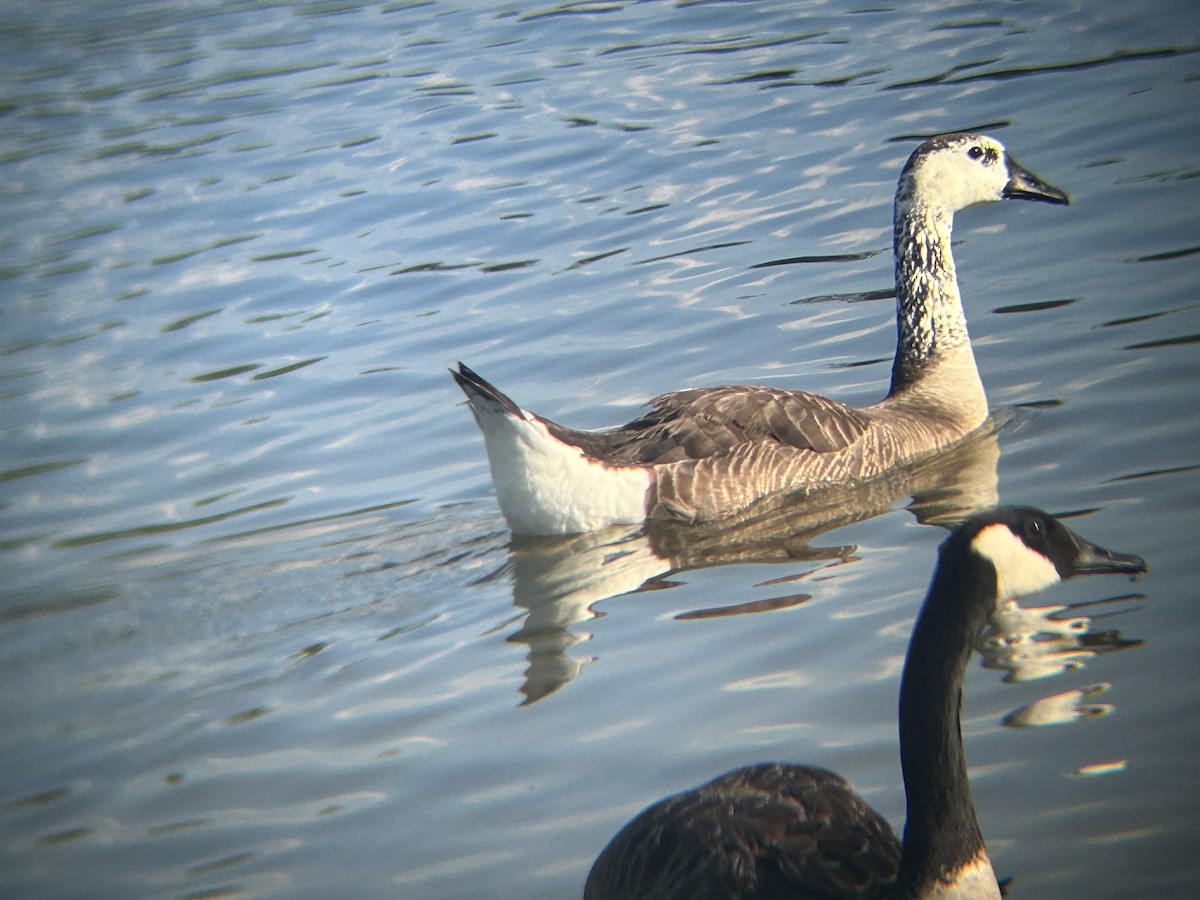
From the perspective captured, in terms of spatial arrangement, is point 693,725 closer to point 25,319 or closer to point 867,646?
point 867,646

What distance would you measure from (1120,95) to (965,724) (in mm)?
10012

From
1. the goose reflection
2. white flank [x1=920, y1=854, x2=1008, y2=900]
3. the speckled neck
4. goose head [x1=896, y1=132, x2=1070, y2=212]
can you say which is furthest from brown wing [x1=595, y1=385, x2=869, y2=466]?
white flank [x1=920, y1=854, x2=1008, y2=900]

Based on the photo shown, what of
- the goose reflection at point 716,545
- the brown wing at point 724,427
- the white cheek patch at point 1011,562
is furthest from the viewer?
the brown wing at point 724,427

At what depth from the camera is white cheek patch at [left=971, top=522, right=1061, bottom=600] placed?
3.85m

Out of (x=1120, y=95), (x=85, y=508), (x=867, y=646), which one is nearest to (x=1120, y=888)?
(x=867, y=646)

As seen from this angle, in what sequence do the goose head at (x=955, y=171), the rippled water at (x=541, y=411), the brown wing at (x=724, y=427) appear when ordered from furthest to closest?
the goose head at (x=955, y=171) → the brown wing at (x=724, y=427) → the rippled water at (x=541, y=411)

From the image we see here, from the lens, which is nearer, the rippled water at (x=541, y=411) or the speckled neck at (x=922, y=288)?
the rippled water at (x=541, y=411)

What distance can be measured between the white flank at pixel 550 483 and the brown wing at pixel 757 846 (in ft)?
10.4

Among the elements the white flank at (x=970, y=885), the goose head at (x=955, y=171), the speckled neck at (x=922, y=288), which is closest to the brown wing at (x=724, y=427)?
the speckled neck at (x=922, y=288)

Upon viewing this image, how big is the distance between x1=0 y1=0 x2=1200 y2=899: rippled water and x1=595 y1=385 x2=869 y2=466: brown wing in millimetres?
452

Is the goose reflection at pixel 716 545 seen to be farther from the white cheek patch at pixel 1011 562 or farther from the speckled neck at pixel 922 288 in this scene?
the white cheek patch at pixel 1011 562

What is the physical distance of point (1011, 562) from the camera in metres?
4.04

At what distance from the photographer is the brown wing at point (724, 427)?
287 inches

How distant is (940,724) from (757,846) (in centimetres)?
58
